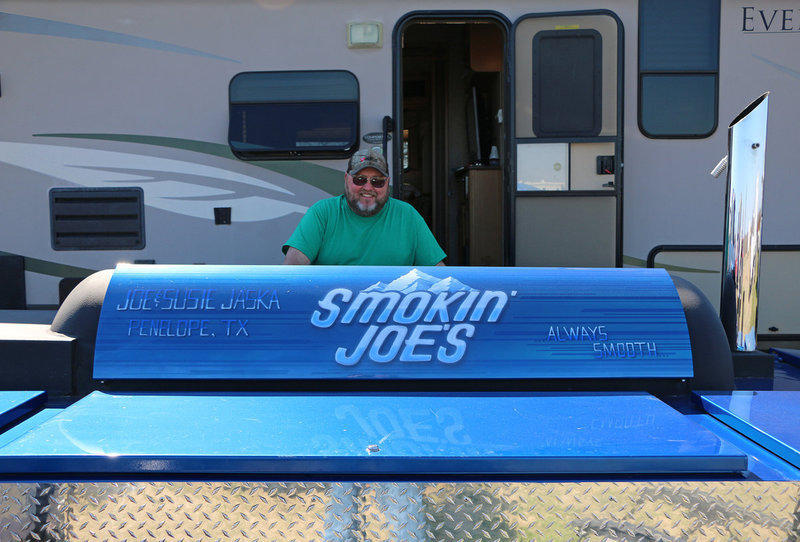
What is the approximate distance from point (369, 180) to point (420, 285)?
118 cm

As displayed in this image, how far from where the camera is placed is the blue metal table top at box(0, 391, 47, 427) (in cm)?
128

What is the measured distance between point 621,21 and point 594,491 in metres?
3.19

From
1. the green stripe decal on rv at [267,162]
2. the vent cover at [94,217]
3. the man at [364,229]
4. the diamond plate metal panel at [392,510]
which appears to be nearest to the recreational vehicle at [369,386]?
the diamond plate metal panel at [392,510]

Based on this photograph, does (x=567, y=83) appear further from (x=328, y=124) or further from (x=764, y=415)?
(x=764, y=415)

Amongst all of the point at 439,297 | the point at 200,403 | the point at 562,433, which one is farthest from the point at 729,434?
the point at 200,403

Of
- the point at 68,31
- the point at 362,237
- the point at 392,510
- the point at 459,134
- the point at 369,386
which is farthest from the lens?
the point at 459,134

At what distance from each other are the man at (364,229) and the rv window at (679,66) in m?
1.75

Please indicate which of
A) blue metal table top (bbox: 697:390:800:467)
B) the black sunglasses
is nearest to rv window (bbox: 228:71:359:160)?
the black sunglasses

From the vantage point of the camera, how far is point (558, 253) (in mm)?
3596

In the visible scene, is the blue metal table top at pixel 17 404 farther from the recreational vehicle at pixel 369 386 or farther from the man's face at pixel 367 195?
the man's face at pixel 367 195

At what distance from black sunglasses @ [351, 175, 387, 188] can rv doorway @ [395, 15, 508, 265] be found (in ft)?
6.50

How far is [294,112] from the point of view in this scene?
3502mm

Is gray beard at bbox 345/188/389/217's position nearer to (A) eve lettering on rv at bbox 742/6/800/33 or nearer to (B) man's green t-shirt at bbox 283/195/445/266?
(B) man's green t-shirt at bbox 283/195/445/266

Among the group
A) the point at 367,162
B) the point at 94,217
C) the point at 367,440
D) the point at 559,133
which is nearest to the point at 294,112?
the point at 367,162
